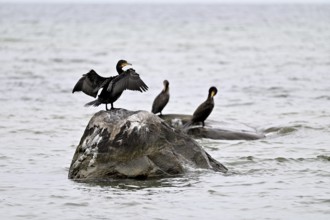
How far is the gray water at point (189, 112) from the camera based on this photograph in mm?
8469

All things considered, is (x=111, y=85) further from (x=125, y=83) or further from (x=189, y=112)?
(x=189, y=112)

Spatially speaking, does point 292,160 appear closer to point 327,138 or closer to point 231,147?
point 231,147

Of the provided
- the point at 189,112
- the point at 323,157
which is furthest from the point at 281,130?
the point at 189,112

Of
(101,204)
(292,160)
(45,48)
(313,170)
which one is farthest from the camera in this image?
(45,48)

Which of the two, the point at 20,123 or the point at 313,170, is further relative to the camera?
the point at 20,123

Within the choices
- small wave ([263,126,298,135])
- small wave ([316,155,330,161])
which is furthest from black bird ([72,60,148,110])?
small wave ([263,126,298,135])

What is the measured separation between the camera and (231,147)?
1227 centimetres

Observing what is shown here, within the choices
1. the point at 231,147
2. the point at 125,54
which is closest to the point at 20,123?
the point at 231,147

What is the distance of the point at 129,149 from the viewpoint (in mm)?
9242

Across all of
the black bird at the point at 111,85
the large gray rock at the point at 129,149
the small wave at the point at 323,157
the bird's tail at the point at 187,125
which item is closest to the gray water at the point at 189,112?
the small wave at the point at 323,157

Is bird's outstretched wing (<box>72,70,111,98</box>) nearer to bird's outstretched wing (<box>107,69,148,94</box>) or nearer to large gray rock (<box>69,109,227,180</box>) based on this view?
bird's outstretched wing (<box>107,69,148,94</box>)

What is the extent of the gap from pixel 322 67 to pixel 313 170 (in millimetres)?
16367

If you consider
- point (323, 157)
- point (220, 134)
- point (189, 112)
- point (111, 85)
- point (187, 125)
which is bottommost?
point (323, 157)

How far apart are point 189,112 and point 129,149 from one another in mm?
7827
